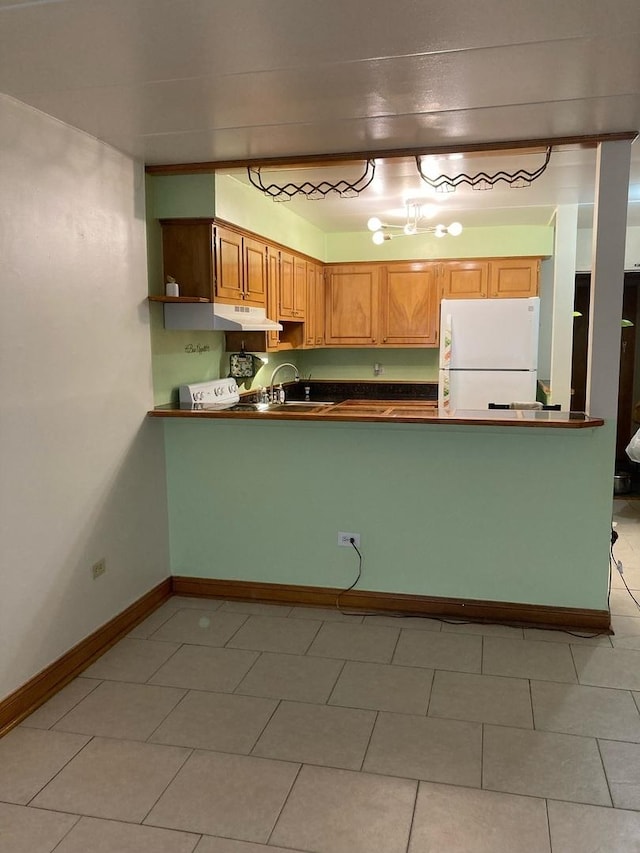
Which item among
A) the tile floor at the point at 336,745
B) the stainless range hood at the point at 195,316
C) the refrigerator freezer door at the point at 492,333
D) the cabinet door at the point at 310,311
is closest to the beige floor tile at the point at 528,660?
the tile floor at the point at 336,745

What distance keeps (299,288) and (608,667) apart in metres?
3.64

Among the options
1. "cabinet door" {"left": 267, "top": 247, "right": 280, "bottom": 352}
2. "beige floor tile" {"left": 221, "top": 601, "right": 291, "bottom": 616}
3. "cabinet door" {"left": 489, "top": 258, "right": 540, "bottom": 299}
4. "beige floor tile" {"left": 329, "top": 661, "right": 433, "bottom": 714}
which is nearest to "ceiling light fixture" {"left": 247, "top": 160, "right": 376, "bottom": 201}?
"cabinet door" {"left": 267, "top": 247, "right": 280, "bottom": 352}

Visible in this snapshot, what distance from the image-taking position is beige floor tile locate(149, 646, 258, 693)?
2.92 metres

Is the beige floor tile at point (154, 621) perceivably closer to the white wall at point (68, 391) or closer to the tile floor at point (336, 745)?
the tile floor at point (336, 745)

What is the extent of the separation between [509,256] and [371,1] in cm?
441

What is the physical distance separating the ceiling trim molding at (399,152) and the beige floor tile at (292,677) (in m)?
2.44

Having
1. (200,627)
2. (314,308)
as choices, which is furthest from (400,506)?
(314,308)

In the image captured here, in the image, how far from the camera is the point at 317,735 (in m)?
2.54

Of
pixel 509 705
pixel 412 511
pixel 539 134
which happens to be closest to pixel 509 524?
pixel 412 511

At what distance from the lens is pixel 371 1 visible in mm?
1862

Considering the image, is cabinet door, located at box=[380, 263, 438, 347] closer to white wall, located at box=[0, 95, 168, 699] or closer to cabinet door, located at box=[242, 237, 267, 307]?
cabinet door, located at box=[242, 237, 267, 307]

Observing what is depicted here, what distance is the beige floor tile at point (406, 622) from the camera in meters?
3.44

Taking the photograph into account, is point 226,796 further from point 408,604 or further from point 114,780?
point 408,604

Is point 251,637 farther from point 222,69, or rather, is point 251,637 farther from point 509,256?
point 509,256
